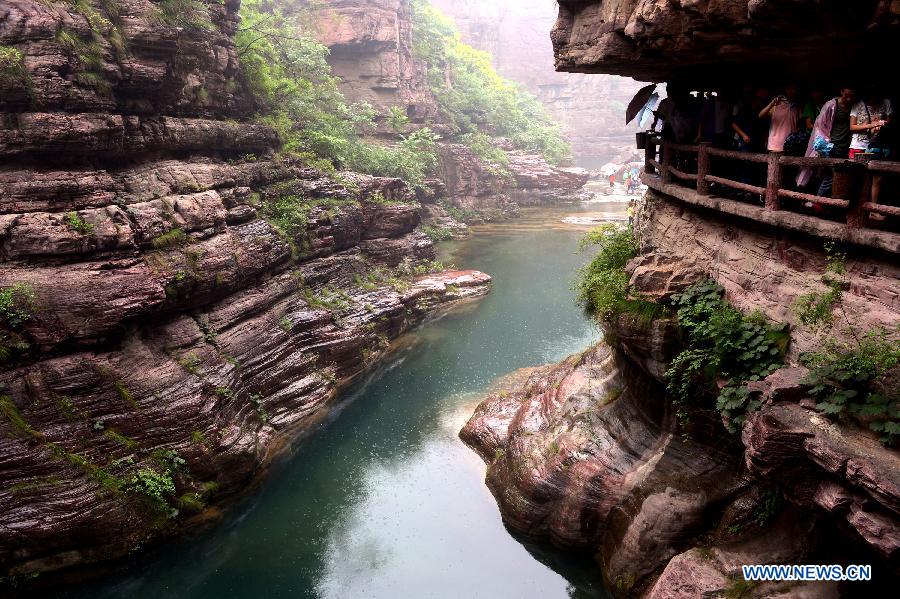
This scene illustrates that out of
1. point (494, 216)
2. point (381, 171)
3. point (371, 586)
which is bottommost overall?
point (371, 586)

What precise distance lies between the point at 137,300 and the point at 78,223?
2.03 meters

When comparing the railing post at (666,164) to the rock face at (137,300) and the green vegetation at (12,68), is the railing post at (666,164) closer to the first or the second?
the rock face at (137,300)

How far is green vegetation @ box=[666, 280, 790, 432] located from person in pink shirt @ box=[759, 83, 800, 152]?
2.24 metres

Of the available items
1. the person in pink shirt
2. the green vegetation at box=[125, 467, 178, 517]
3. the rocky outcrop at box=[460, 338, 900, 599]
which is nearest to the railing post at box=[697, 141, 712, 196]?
the person in pink shirt

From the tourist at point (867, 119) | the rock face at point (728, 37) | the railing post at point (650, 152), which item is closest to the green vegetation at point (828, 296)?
the tourist at point (867, 119)

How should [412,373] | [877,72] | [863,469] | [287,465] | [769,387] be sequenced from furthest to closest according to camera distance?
[412,373], [287,465], [877,72], [769,387], [863,469]

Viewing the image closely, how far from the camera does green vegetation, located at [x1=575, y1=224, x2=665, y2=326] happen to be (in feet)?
31.4

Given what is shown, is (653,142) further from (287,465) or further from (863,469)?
(287,465)

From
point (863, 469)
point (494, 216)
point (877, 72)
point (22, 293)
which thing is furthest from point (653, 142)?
point (494, 216)

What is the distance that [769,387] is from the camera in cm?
704

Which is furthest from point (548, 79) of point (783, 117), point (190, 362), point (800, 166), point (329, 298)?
point (800, 166)

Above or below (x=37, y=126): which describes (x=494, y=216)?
below

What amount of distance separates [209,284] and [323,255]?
5695mm

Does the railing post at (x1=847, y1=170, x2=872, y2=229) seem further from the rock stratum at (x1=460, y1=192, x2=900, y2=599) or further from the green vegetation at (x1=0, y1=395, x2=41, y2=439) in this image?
the green vegetation at (x1=0, y1=395, x2=41, y2=439)
